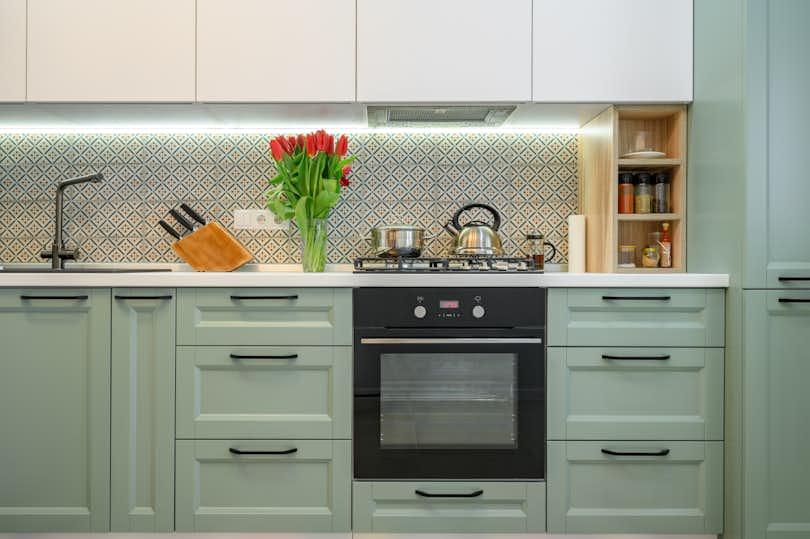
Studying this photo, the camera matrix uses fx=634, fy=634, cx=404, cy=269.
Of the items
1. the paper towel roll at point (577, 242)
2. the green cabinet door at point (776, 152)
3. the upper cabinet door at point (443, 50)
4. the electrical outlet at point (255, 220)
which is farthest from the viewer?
the electrical outlet at point (255, 220)

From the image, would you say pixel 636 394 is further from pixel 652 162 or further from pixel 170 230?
pixel 170 230

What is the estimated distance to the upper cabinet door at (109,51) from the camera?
90.1 inches

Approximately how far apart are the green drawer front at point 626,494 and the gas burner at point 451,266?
60 cm

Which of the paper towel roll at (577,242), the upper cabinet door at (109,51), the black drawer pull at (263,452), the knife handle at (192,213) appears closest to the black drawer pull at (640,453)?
the paper towel roll at (577,242)

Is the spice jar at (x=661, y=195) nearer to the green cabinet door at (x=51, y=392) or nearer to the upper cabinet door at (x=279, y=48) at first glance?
the upper cabinet door at (x=279, y=48)

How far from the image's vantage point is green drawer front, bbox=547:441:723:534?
204 cm

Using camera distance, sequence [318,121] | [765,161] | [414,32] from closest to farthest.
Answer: [765,161] → [414,32] → [318,121]

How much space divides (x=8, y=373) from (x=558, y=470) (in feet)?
5.90

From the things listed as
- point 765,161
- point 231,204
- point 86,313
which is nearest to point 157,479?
point 86,313

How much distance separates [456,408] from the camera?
2057mm

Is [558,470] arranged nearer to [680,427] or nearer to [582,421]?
[582,421]

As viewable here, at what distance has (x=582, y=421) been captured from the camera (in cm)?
204

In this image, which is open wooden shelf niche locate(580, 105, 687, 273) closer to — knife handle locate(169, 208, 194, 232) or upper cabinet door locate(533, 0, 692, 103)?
upper cabinet door locate(533, 0, 692, 103)

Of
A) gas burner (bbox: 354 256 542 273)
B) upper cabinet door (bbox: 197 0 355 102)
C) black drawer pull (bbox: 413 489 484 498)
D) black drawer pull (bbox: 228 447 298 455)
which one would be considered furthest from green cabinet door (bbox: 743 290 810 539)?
upper cabinet door (bbox: 197 0 355 102)
